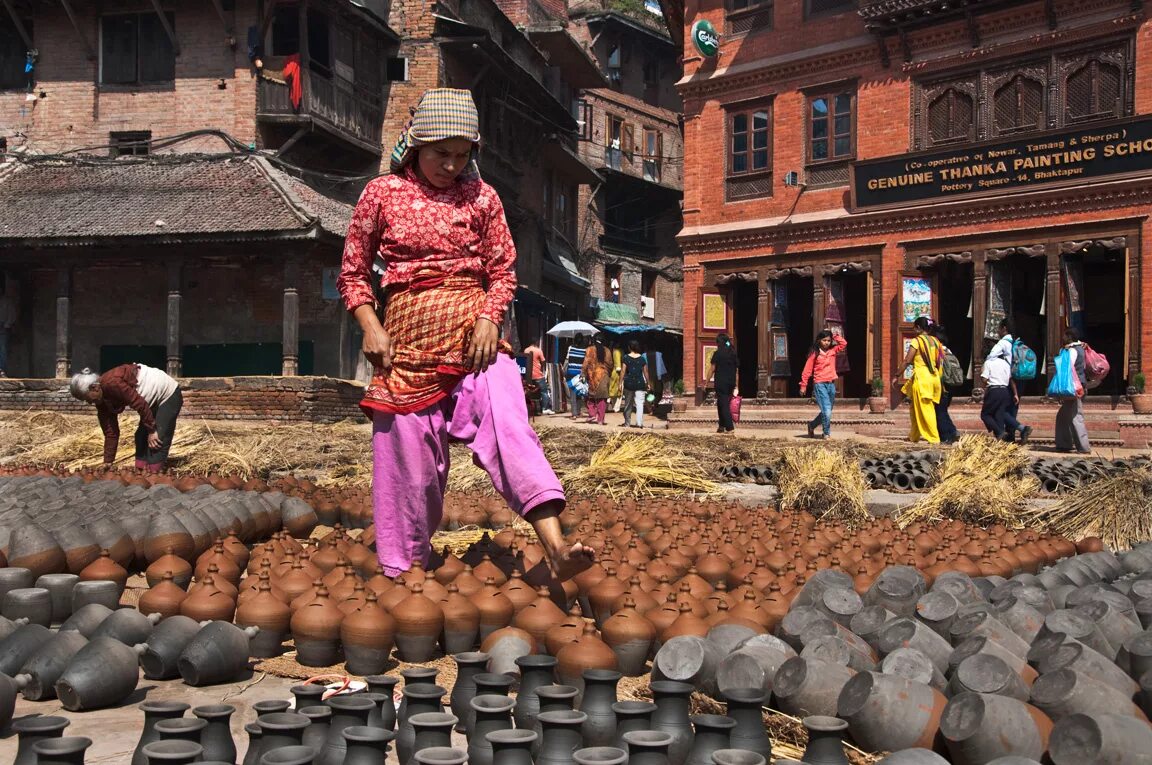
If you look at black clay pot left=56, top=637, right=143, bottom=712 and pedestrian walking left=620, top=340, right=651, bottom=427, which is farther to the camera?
pedestrian walking left=620, top=340, right=651, bottom=427

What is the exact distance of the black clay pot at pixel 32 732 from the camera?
2373mm

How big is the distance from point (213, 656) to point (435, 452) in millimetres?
1252

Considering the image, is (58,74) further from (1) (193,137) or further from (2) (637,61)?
(2) (637,61)

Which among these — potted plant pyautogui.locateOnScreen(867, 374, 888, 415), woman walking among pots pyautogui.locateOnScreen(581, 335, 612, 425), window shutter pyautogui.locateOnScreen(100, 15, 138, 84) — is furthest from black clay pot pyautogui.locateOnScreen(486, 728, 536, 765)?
window shutter pyautogui.locateOnScreen(100, 15, 138, 84)

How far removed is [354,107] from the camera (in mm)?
24969

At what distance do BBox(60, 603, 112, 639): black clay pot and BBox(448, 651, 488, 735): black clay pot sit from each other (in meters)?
1.27

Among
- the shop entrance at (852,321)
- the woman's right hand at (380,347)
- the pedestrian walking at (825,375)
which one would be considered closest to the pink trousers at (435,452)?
the woman's right hand at (380,347)

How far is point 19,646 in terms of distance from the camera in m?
3.35

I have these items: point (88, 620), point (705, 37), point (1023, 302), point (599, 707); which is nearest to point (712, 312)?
point (705, 37)

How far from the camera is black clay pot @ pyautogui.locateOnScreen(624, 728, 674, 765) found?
2412mm

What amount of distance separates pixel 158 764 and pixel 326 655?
1485mm

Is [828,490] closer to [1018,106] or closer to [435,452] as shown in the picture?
[435,452]

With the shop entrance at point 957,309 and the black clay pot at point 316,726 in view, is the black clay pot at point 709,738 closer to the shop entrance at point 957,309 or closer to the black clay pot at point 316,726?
the black clay pot at point 316,726

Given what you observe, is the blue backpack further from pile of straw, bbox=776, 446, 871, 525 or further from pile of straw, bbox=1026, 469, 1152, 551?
pile of straw, bbox=1026, 469, 1152, 551
